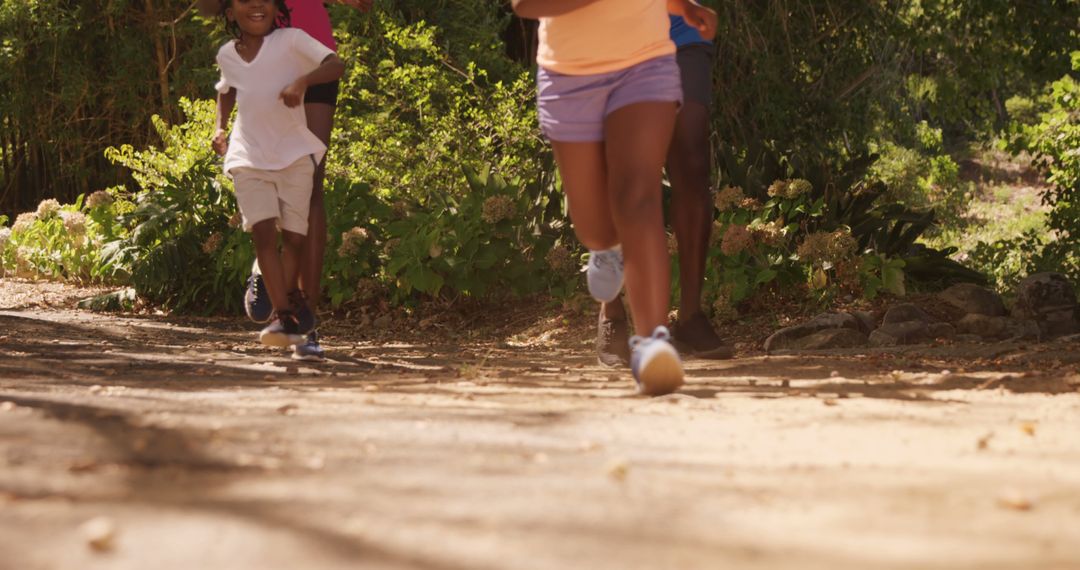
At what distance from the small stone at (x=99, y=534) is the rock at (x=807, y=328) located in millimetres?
4609

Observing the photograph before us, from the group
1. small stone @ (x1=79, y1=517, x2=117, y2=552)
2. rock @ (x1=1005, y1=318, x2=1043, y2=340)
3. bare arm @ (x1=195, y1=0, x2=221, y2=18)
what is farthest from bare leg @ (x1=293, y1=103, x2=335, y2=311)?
small stone @ (x1=79, y1=517, x2=117, y2=552)

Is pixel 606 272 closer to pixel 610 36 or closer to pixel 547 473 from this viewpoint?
pixel 610 36

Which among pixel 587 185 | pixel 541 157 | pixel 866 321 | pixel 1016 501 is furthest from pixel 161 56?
pixel 1016 501

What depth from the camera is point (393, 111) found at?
1002 centimetres

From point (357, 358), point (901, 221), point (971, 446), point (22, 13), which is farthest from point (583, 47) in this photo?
point (22, 13)

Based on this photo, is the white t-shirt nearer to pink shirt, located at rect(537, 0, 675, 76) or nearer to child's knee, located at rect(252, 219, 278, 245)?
child's knee, located at rect(252, 219, 278, 245)

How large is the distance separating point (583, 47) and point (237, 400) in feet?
4.82

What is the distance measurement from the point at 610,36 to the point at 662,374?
3.53 feet

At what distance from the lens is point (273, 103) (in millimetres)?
5562

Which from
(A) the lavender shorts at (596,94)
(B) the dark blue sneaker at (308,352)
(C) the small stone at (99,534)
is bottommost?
(C) the small stone at (99,534)

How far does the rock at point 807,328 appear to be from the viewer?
6.30 m

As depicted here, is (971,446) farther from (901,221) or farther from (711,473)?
(901,221)

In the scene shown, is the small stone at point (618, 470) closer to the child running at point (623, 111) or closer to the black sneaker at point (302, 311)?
the child running at point (623, 111)

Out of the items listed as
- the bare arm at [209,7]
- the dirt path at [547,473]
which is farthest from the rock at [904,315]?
the bare arm at [209,7]
